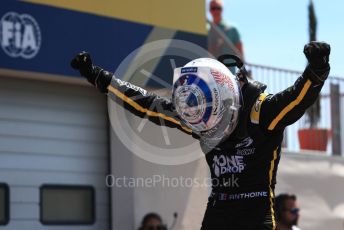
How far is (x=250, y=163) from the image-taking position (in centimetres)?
542

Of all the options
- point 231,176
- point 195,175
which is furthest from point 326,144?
point 231,176

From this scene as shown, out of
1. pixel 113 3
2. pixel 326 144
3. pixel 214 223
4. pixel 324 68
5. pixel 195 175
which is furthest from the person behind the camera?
pixel 326 144

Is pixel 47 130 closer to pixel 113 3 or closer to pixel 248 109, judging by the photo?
pixel 113 3

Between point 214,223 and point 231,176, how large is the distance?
330mm

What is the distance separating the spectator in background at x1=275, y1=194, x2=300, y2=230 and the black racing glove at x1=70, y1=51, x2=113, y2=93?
4063mm

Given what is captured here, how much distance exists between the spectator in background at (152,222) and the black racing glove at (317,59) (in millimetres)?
5204

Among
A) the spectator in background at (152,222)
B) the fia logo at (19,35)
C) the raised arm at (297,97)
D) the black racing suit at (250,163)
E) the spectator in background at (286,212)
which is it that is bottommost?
the spectator in background at (152,222)

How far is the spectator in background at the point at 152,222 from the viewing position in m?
9.84

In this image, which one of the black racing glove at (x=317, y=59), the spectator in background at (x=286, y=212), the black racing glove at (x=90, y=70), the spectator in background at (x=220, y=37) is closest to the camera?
the black racing glove at (x=317, y=59)

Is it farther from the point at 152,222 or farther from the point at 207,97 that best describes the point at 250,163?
the point at 152,222

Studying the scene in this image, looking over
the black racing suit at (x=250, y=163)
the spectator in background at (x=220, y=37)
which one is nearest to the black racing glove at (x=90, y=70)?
the black racing suit at (x=250, y=163)

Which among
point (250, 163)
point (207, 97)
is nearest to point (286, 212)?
point (250, 163)

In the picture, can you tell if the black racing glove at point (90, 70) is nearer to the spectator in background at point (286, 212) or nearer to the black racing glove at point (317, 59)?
the black racing glove at point (317, 59)

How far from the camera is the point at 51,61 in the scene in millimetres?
9234
